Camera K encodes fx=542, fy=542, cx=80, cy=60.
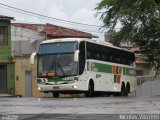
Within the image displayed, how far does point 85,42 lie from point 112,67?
5573mm

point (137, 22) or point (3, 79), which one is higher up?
point (137, 22)

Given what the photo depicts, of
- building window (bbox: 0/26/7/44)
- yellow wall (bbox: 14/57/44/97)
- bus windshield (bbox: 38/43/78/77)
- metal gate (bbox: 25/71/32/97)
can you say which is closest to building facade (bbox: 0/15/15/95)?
building window (bbox: 0/26/7/44)

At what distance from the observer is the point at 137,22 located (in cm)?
4106

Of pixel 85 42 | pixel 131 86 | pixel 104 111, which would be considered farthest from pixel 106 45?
pixel 104 111

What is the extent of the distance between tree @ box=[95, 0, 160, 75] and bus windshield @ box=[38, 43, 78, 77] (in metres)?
9.93

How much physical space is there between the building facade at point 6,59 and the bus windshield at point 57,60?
23921 mm

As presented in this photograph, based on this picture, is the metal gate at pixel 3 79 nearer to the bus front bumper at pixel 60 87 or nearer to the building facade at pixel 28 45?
the building facade at pixel 28 45

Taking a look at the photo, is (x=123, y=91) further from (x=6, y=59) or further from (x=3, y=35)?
(x=3, y=35)

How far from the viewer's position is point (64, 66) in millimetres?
30828

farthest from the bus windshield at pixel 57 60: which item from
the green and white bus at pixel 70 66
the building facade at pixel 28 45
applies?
the building facade at pixel 28 45

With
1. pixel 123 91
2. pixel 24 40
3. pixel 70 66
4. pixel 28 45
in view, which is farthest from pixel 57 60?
pixel 24 40

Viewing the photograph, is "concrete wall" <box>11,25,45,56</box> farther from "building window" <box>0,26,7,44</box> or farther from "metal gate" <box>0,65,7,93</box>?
"metal gate" <box>0,65,7,93</box>

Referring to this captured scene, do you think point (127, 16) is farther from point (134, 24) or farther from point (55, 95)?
point (55, 95)

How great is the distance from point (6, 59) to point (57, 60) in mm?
25453
